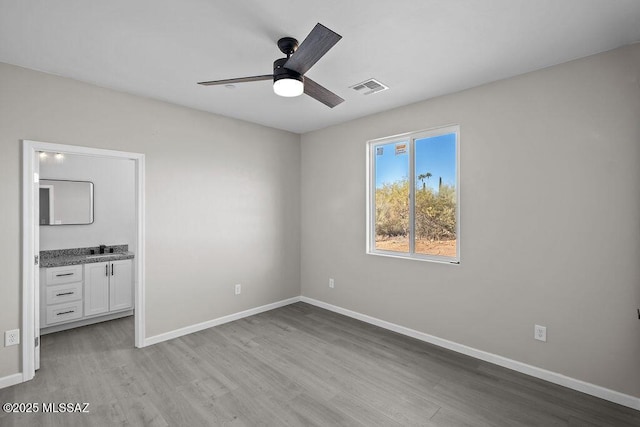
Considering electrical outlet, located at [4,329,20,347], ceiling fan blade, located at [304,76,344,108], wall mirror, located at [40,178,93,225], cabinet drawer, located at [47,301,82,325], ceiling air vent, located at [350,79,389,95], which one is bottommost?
cabinet drawer, located at [47,301,82,325]

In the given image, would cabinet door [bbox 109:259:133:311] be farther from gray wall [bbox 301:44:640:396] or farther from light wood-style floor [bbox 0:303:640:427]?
gray wall [bbox 301:44:640:396]

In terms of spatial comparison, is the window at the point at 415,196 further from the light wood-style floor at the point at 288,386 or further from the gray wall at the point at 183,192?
the gray wall at the point at 183,192

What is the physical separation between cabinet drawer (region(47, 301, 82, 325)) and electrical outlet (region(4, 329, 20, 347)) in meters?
1.15

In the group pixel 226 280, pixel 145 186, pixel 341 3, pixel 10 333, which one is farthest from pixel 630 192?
pixel 10 333

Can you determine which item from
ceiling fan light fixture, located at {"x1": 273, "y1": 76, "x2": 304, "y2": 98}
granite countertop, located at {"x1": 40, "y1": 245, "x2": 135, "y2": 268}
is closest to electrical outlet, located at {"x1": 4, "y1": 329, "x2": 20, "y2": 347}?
granite countertop, located at {"x1": 40, "y1": 245, "x2": 135, "y2": 268}

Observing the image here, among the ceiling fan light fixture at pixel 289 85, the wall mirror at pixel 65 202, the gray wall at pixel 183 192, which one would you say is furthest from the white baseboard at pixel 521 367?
the wall mirror at pixel 65 202

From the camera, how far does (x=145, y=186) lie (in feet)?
10.7

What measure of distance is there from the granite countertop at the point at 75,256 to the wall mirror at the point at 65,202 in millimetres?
385

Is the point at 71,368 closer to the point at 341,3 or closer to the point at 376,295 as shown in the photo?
the point at 376,295

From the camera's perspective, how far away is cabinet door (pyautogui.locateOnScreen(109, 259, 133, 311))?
4.01m

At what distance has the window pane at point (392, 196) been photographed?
3.69m

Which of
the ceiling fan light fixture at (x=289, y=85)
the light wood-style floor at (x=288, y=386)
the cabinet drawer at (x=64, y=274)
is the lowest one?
the light wood-style floor at (x=288, y=386)

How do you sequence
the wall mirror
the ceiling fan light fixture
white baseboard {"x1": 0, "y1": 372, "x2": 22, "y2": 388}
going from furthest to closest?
the wall mirror
white baseboard {"x1": 0, "y1": 372, "x2": 22, "y2": 388}
the ceiling fan light fixture

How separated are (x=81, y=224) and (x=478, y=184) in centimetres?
504
